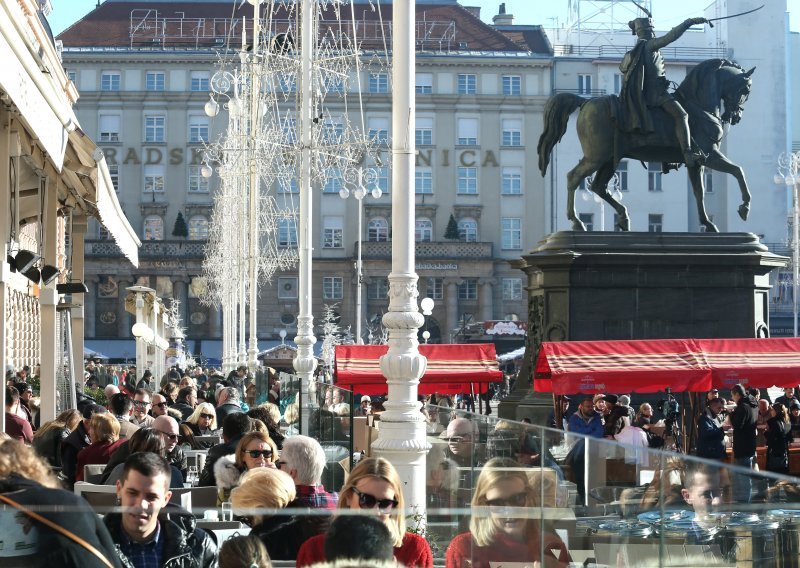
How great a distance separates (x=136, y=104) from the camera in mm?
97938

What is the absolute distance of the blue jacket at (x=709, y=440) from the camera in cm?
1975

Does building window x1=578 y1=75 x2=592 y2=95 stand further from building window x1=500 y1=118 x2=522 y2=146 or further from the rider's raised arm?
the rider's raised arm

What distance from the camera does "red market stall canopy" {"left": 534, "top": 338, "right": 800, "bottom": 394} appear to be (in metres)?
21.5

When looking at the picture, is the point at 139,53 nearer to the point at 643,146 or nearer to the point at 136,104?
the point at 136,104

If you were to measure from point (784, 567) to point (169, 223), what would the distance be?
94052 millimetres

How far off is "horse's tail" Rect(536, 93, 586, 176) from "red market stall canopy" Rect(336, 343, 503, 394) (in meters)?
3.85

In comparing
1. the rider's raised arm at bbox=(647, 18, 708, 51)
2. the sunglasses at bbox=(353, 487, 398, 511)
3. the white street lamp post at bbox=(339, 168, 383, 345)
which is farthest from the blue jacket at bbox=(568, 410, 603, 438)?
the sunglasses at bbox=(353, 487, 398, 511)

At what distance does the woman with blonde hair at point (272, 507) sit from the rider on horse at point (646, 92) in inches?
889

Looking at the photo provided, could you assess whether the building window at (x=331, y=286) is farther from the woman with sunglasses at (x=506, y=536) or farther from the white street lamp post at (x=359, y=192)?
the woman with sunglasses at (x=506, y=536)

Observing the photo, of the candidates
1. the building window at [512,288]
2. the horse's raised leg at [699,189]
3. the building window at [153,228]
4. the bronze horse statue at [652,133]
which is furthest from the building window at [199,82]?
the horse's raised leg at [699,189]

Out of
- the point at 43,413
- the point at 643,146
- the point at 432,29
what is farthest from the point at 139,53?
the point at 43,413

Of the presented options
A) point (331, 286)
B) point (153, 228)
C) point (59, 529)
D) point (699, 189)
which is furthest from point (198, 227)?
point (59, 529)

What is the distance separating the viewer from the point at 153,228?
325ft

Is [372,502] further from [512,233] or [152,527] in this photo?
[512,233]
